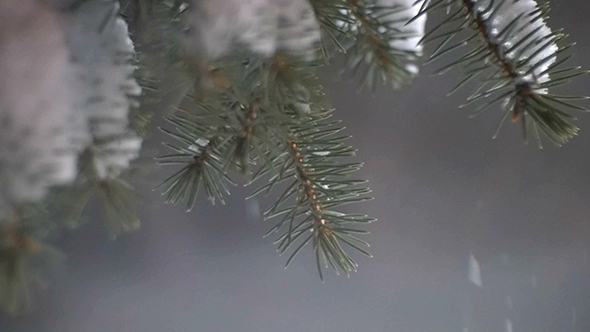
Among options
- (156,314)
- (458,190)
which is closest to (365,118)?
(458,190)

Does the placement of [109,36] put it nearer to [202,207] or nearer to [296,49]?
[296,49]

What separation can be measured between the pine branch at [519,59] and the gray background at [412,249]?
1.65ft

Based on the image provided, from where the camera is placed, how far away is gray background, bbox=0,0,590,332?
735mm

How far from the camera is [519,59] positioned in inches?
8.9

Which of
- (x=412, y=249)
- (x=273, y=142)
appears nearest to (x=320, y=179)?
(x=273, y=142)

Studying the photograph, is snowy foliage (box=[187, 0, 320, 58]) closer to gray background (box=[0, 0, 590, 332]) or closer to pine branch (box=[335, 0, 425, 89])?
pine branch (box=[335, 0, 425, 89])

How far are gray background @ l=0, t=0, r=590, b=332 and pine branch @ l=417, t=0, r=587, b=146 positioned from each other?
1.65 ft

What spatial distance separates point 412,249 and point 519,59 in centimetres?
55

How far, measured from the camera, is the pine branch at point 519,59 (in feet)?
0.68

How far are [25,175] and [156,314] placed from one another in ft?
2.09

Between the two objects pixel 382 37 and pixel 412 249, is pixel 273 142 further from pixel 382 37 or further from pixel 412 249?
pixel 412 249

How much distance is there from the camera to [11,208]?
14 cm

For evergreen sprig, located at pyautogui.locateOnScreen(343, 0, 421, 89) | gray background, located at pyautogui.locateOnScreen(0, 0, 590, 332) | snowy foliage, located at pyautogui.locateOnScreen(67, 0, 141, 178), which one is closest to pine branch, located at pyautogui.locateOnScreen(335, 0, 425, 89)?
evergreen sprig, located at pyautogui.locateOnScreen(343, 0, 421, 89)

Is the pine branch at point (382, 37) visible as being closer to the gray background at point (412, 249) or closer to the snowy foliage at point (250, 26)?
the snowy foliage at point (250, 26)
